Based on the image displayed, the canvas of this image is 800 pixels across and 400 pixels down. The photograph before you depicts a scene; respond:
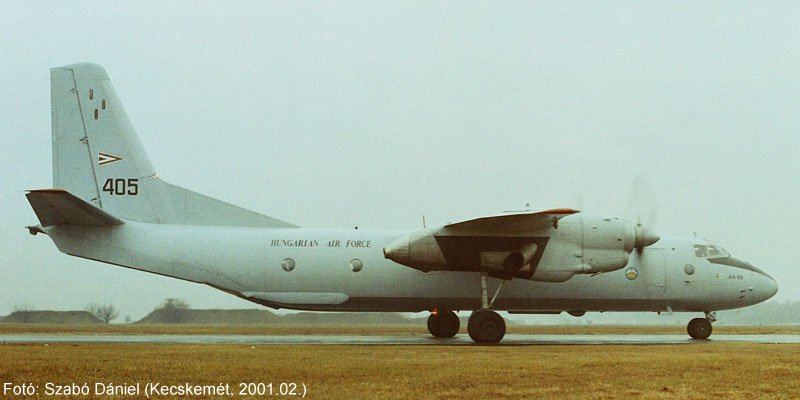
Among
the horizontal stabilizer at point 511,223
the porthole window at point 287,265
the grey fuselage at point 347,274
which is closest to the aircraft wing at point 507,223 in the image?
the horizontal stabilizer at point 511,223

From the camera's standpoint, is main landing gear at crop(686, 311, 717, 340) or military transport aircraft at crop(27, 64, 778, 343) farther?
main landing gear at crop(686, 311, 717, 340)

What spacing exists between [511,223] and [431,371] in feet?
30.3

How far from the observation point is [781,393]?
9.38 metres

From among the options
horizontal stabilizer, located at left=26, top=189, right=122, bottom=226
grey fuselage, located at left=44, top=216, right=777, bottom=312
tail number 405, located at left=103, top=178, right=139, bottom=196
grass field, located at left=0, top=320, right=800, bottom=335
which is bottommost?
grass field, located at left=0, top=320, right=800, bottom=335

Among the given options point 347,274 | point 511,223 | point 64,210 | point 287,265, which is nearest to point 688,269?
point 511,223

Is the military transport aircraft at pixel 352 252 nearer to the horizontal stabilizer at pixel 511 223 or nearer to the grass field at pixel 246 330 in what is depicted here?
the horizontal stabilizer at pixel 511 223

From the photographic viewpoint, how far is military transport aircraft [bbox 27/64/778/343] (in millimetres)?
20609

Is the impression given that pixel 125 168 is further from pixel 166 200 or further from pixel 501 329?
pixel 501 329

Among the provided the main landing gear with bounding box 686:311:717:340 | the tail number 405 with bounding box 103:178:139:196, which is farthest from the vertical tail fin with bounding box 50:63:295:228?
the main landing gear with bounding box 686:311:717:340

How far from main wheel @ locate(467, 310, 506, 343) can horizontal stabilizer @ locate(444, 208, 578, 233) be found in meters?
2.35

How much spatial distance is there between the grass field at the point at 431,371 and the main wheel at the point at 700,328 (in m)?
7.55

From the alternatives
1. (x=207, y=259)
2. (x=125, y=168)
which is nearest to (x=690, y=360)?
(x=207, y=259)

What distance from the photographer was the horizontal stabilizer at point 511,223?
765 inches

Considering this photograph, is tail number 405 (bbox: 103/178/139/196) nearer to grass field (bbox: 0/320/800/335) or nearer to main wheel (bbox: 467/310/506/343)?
grass field (bbox: 0/320/800/335)
